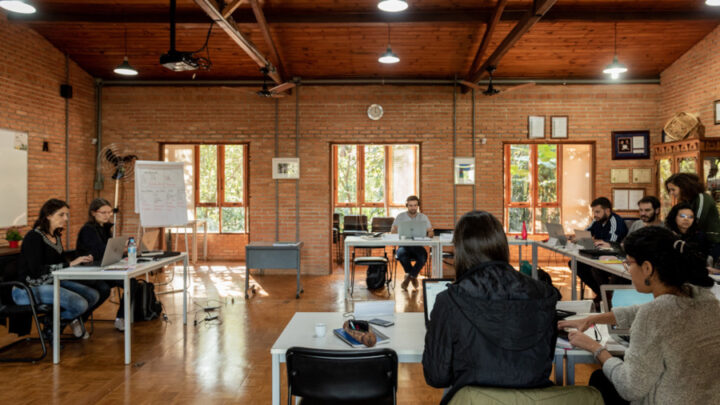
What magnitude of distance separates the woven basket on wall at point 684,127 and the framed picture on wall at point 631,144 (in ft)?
2.39

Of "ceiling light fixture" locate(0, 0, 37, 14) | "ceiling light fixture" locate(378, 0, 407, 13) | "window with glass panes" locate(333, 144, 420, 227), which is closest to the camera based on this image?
"ceiling light fixture" locate(0, 0, 37, 14)

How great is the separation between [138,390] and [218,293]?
3384 mm

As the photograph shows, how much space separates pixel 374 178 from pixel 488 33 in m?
4.74

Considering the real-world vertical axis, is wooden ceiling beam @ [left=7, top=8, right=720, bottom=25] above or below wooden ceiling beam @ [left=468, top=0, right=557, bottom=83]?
above

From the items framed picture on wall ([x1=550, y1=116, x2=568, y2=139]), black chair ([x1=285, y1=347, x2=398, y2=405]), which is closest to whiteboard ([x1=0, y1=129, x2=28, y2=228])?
black chair ([x1=285, y1=347, x2=398, y2=405])

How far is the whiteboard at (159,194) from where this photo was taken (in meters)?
6.20

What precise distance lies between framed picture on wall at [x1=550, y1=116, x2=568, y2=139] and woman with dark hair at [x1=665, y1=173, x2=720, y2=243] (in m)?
3.83

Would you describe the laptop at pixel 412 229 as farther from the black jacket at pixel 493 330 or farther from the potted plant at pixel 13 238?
the potted plant at pixel 13 238

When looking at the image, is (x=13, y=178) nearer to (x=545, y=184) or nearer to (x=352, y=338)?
(x=352, y=338)

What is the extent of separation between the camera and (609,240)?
5832mm

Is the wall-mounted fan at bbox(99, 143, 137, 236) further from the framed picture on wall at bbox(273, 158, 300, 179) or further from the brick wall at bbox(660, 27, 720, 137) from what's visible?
the brick wall at bbox(660, 27, 720, 137)

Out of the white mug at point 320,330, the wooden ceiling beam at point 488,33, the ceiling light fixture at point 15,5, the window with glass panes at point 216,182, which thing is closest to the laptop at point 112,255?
the white mug at point 320,330

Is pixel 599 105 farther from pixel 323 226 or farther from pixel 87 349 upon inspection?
pixel 87 349

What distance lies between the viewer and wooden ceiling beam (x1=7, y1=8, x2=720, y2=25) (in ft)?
21.4
